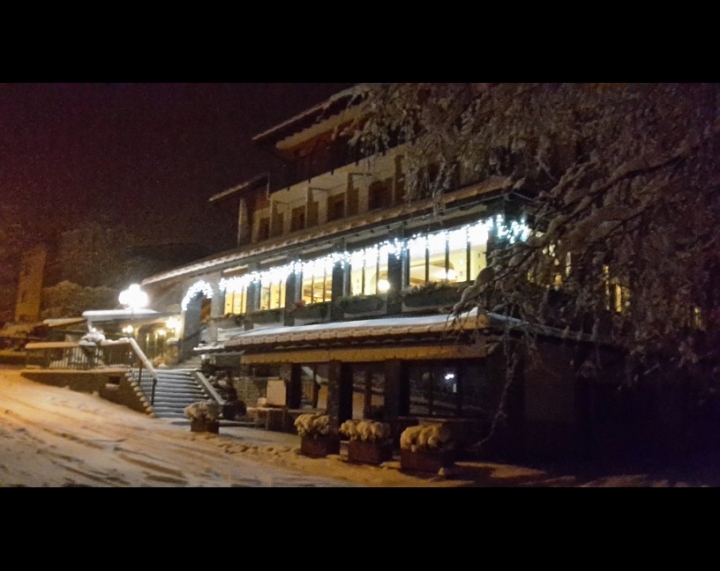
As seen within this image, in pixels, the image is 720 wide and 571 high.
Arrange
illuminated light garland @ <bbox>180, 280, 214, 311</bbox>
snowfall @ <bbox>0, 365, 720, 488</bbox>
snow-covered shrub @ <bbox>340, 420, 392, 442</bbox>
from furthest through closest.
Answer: illuminated light garland @ <bbox>180, 280, 214, 311</bbox>
snow-covered shrub @ <bbox>340, 420, 392, 442</bbox>
snowfall @ <bbox>0, 365, 720, 488</bbox>

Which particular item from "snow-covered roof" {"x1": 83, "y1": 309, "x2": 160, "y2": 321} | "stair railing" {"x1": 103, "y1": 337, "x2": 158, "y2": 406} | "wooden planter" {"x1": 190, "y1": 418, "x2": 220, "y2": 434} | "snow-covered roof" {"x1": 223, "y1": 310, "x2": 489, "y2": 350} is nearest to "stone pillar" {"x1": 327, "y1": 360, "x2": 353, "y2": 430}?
"snow-covered roof" {"x1": 223, "y1": 310, "x2": 489, "y2": 350}

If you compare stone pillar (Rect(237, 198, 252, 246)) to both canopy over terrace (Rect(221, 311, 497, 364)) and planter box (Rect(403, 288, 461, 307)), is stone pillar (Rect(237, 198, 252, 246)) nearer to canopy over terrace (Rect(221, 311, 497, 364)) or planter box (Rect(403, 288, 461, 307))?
canopy over terrace (Rect(221, 311, 497, 364))

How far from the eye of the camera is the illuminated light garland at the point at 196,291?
21369 mm

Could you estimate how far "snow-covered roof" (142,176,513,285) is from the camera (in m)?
12.9

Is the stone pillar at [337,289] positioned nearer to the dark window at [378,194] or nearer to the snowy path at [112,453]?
the dark window at [378,194]

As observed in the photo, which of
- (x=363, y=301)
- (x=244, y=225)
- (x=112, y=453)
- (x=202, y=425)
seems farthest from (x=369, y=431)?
(x=244, y=225)

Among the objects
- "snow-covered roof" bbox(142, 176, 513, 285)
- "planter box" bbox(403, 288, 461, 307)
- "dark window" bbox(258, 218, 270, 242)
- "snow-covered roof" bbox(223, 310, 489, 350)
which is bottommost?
"snow-covered roof" bbox(223, 310, 489, 350)

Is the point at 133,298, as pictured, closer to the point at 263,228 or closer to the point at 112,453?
the point at 263,228

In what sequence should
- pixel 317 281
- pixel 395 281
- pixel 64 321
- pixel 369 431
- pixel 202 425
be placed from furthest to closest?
pixel 317 281 → pixel 64 321 → pixel 395 281 → pixel 202 425 → pixel 369 431

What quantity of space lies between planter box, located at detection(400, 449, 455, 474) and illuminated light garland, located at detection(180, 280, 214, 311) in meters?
13.4

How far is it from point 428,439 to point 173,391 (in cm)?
849

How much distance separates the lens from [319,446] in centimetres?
1075

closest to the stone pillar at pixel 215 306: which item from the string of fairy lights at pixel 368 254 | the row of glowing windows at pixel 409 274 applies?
the string of fairy lights at pixel 368 254

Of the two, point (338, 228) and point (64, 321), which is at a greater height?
point (338, 228)
